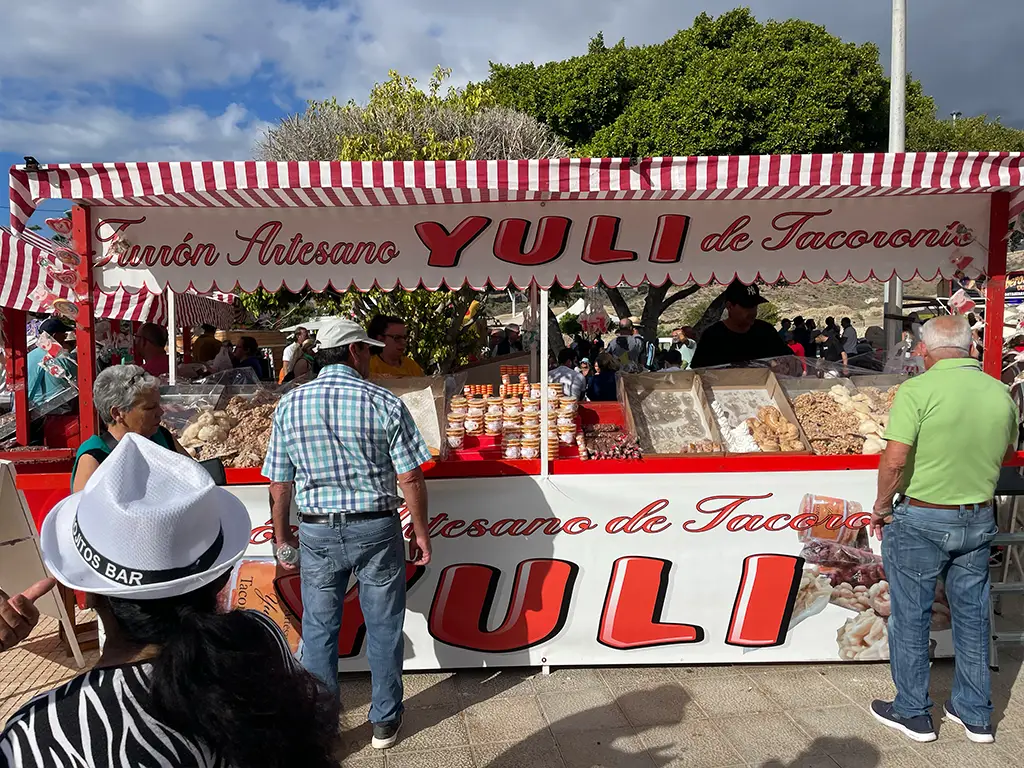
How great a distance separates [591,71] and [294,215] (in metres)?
18.5

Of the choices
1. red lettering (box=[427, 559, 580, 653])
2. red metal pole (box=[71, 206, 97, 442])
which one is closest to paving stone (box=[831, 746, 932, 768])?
red lettering (box=[427, 559, 580, 653])

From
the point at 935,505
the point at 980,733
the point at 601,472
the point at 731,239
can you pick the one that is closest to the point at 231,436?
the point at 601,472

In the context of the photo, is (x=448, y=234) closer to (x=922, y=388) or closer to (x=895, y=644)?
(x=922, y=388)

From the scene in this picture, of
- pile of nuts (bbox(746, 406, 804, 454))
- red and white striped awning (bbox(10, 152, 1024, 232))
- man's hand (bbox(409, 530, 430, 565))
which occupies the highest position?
red and white striped awning (bbox(10, 152, 1024, 232))

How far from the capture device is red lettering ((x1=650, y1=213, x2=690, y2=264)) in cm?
394

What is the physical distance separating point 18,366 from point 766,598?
6890mm

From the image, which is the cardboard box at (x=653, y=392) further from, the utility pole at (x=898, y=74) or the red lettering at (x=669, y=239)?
the utility pole at (x=898, y=74)

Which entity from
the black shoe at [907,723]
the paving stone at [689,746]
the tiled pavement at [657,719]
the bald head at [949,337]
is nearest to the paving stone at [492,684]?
the tiled pavement at [657,719]

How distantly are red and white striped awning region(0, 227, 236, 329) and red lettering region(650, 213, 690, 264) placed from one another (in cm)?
304

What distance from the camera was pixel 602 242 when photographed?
389cm

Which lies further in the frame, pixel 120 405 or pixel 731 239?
pixel 731 239

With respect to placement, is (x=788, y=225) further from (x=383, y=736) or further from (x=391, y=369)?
(x=383, y=736)

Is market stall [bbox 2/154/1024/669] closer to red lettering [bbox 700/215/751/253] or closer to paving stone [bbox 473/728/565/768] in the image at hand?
red lettering [bbox 700/215/751/253]

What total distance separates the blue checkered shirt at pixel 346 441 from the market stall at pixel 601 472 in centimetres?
76
